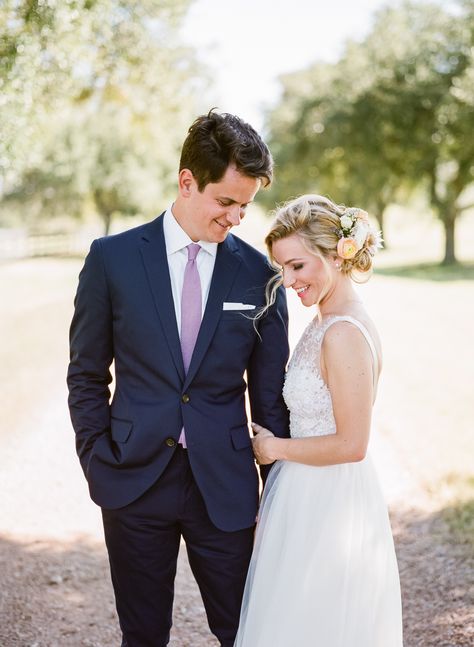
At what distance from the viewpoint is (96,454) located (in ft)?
9.99

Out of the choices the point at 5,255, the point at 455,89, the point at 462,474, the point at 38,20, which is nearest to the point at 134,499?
the point at 462,474

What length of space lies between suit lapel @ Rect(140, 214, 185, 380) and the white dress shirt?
0.04m

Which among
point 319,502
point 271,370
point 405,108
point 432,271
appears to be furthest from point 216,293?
point 405,108

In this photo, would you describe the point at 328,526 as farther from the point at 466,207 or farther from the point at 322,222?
the point at 466,207

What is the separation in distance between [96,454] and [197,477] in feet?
1.46

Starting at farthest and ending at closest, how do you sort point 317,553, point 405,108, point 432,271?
point 405,108 < point 432,271 < point 317,553

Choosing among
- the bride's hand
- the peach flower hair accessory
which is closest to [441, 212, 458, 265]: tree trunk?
the peach flower hair accessory

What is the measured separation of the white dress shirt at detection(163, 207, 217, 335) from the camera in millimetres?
3096

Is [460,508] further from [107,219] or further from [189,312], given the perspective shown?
[107,219]

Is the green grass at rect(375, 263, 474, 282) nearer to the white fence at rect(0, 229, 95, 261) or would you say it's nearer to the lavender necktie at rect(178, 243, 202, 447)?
the white fence at rect(0, 229, 95, 261)

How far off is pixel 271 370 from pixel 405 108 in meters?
27.6

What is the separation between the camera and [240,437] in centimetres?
309

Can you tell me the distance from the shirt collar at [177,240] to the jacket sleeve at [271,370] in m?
0.37

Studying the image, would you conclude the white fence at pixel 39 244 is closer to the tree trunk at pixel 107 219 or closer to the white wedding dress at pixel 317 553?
the tree trunk at pixel 107 219
